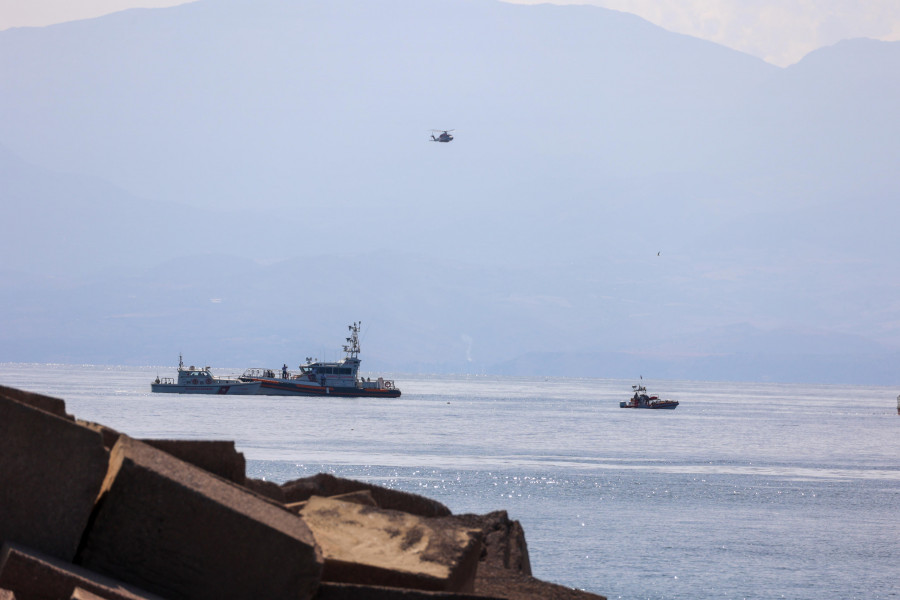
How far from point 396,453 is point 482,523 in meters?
46.5

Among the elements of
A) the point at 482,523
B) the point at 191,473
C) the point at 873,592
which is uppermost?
the point at 191,473

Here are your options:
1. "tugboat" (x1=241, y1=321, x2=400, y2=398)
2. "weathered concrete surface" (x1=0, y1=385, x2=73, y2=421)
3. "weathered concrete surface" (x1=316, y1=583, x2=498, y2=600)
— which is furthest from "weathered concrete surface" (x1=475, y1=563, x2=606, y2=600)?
"tugboat" (x1=241, y1=321, x2=400, y2=398)

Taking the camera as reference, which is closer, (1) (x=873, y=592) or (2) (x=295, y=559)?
(2) (x=295, y=559)

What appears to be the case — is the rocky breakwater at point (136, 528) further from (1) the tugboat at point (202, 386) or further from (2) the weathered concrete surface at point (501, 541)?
(1) the tugboat at point (202, 386)

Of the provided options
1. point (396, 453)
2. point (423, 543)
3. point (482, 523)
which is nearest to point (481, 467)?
point (396, 453)

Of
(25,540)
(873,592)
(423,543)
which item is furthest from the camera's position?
(873,592)

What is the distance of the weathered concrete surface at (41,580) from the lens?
4098mm

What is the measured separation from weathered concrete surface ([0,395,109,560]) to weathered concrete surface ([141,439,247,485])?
1293 mm

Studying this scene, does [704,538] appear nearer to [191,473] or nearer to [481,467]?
[481,467]

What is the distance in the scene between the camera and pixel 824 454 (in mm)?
64688

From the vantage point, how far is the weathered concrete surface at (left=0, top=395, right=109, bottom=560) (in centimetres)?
440

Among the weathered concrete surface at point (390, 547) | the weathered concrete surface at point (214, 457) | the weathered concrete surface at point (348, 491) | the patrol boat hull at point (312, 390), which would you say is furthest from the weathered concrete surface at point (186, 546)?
the patrol boat hull at point (312, 390)

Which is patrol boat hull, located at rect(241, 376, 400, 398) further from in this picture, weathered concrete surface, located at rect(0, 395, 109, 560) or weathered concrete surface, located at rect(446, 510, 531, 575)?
weathered concrete surface, located at rect(0, 395, 109, 560)

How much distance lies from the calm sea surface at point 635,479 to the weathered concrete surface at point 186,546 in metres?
18.7
